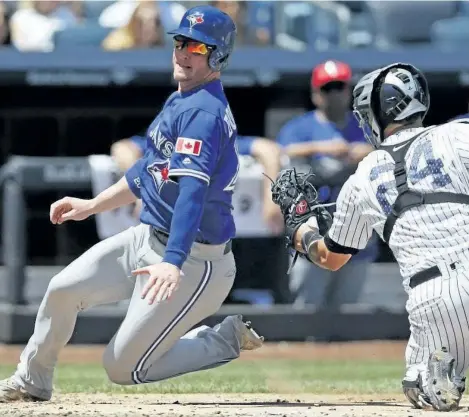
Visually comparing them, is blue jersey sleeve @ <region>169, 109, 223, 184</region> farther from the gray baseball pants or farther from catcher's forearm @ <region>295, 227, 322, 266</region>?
catcher's forearm @ <region>295, 227, 322, 266</region>

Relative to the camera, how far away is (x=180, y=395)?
5672 mm

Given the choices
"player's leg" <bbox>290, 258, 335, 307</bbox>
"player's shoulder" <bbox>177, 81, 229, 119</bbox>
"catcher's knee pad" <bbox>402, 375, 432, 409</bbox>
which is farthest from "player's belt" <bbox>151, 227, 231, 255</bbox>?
"player's leg" <bbox>290, 258, 335, 307</bbox>

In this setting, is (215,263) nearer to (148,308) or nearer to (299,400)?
(148,308)

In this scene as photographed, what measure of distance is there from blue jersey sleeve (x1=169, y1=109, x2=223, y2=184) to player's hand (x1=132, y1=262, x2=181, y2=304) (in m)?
0.38

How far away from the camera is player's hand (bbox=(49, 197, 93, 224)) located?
522cm

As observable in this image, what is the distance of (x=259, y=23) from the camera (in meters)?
10.8

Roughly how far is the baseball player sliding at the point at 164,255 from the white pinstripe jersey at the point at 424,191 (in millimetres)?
557

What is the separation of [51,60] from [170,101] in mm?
5513

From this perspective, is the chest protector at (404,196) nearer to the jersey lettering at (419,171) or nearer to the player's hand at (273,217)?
the jersey lettering at (419,171)

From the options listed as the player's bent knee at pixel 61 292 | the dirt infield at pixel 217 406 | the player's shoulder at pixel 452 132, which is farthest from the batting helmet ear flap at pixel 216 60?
the dirt infield at pixel 217 406

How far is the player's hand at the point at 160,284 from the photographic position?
4449mm

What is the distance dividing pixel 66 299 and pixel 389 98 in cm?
151

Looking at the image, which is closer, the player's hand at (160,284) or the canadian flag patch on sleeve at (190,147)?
the player's hand at (160,284)

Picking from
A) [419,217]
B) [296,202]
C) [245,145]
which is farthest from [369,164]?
[245,145]
